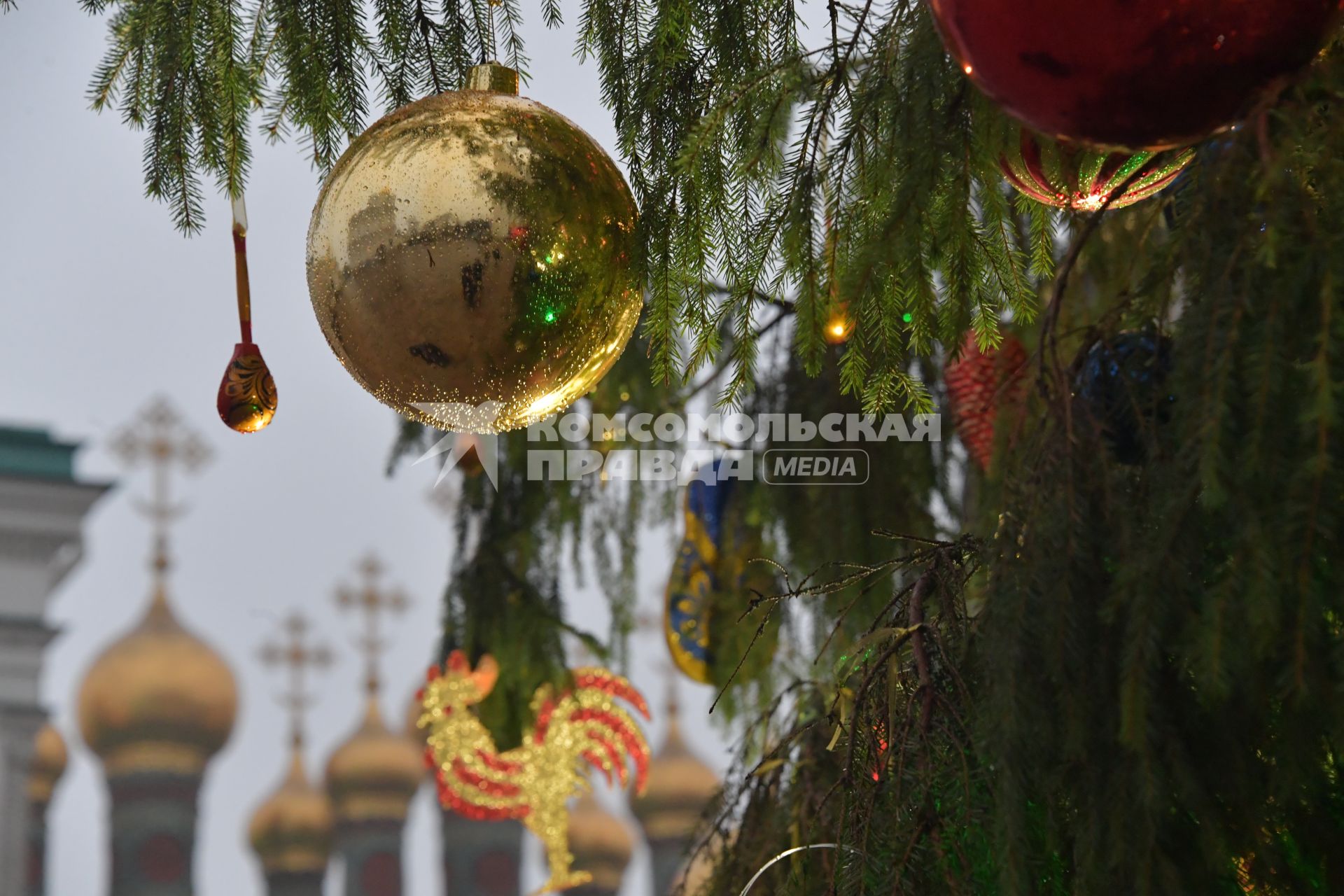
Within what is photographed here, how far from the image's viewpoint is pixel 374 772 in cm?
951

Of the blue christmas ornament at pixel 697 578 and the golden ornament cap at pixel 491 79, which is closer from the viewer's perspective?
the golden ornament cap at pixel 491 79

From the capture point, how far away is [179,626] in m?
9.21

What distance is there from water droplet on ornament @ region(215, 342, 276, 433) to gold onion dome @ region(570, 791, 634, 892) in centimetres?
767

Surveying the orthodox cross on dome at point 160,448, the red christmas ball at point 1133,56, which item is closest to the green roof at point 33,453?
the orthodox cross on dome at point 160,448

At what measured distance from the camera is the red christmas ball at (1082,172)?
1406 mm

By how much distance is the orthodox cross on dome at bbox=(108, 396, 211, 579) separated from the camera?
27.5ft

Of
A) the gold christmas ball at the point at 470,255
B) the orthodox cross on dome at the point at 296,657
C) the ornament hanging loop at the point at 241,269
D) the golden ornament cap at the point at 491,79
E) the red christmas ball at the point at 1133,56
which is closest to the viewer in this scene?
the red christmas ball at the point at 1133,56

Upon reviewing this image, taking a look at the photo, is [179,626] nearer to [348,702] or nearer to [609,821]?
[348,702]

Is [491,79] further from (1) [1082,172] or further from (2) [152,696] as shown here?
(2) [152,696]

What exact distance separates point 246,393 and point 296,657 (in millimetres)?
7546

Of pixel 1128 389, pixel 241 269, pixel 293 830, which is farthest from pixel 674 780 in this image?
pixel 1128 389

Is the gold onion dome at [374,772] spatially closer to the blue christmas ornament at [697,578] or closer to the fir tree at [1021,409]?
the blue christmas ornament at [697,578]

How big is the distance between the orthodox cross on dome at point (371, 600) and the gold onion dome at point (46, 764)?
1546 mm

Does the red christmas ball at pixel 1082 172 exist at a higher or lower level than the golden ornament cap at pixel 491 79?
lower
